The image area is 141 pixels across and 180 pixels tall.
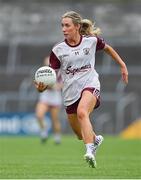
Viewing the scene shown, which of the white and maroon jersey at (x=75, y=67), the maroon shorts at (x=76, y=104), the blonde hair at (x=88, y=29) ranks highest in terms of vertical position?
the blonde hair at (x=88, y=29)

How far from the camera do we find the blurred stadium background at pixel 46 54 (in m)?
29.9

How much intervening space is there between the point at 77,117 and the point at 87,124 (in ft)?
2.06

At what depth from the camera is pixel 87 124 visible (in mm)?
11633

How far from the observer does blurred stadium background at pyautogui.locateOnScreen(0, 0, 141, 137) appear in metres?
29.9

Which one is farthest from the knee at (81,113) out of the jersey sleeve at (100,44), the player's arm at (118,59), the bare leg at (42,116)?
the bare leg at (42,116)

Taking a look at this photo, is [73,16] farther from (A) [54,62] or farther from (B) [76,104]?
(B) [76,104]

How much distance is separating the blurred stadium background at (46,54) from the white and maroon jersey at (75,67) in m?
17.2

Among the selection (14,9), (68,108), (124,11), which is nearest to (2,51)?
(14,9)

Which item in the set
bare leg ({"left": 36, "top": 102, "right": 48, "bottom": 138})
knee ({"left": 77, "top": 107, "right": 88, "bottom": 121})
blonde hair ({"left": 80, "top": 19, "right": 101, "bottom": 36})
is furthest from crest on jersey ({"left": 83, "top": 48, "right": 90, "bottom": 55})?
bare leg ({"left": 36, "top": 102, "right": 48, "bottom": 138})

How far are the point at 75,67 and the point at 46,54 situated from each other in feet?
71.4

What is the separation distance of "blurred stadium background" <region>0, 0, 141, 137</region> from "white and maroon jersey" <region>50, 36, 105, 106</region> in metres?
17.2

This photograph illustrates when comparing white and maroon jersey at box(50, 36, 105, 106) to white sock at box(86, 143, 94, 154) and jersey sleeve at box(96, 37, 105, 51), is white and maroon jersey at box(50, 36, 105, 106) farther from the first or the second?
white sock at box(86, 143, 94, 154)

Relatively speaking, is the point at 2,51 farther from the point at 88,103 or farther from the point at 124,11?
the point at 88,103

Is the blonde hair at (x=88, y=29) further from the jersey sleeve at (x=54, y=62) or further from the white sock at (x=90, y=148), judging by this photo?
the white sock at (x=90, y=148)
